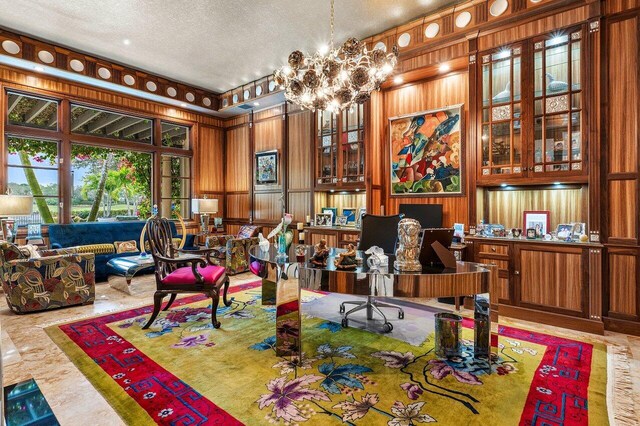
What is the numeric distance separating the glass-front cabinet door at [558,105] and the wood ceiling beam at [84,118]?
704cm

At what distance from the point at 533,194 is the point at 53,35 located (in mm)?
6934

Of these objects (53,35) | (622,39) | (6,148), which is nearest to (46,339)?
(6,148)

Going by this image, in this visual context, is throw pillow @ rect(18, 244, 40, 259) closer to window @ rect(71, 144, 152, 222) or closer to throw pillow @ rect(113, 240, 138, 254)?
throw pillow @ rect(113, 240, 138, 254)

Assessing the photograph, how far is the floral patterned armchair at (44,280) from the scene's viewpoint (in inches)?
154

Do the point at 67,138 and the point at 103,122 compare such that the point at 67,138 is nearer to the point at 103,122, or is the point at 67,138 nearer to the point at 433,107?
the point at 103,122

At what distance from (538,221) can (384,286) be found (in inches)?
107

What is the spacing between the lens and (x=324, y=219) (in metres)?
6.14

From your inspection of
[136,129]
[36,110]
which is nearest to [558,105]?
[136,129]

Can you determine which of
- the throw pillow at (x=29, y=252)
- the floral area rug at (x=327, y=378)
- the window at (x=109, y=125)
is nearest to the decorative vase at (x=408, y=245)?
the floral area rug at (x=327, y=378)

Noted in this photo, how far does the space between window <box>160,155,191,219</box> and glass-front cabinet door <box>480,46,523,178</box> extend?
6.06 m

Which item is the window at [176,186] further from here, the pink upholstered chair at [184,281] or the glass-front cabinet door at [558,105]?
the glass-front cabinet door at [558,105]

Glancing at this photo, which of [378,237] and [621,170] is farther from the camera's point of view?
[378,237]

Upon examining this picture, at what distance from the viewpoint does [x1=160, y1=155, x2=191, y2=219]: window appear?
7.54m

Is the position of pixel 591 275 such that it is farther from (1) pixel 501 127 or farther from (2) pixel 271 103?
(2) pixel 271 103
